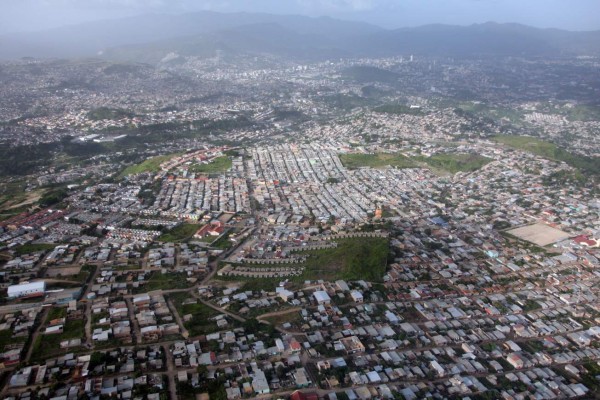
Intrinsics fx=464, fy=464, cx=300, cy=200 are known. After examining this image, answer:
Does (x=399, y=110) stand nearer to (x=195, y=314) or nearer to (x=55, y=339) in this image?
(x=195, y=314)

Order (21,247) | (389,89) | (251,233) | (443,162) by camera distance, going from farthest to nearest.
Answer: (389,89)
(443,162)
(251,233)
(21,247)

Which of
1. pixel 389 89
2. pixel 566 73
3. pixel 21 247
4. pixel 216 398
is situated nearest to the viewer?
pixel 216 398

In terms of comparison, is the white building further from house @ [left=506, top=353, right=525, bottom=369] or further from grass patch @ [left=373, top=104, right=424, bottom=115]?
grass patch @ [left=373, top=104, right=424, bottom=115]

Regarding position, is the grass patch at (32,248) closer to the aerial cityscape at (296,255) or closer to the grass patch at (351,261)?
the aerial cityscape at (296,255)

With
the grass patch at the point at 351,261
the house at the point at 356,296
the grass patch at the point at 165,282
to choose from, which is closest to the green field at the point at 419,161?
the grass patch at the point at 351,261

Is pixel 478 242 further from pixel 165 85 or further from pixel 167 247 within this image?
pixel 165 85

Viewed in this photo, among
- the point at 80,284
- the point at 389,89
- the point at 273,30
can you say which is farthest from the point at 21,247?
the point at 273,30

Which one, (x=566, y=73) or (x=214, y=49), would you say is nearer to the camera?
(x=566, y=73)
